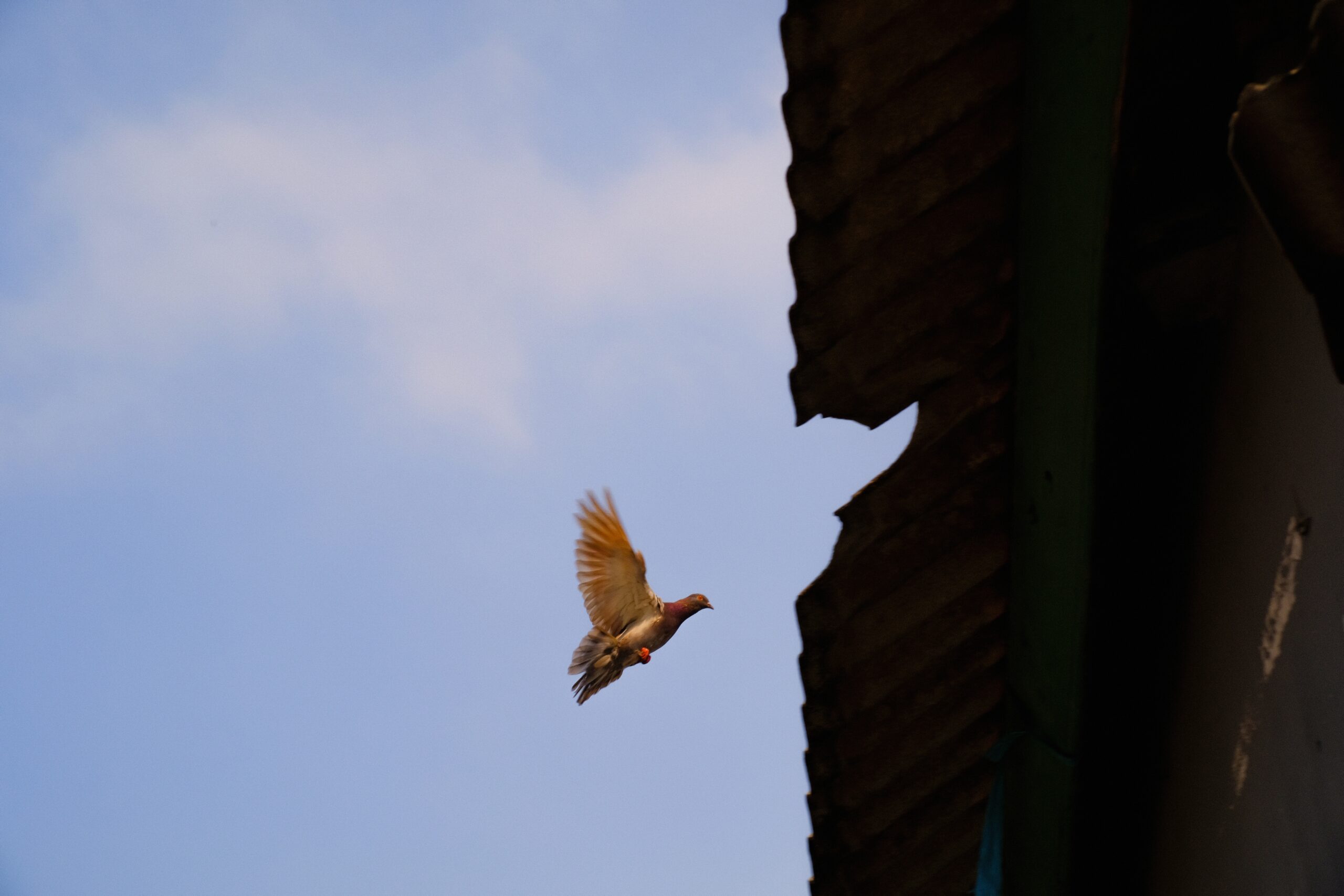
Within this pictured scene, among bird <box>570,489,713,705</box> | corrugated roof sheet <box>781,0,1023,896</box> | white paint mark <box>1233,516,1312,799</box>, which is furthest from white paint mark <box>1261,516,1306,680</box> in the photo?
bird <box>570,489,713,705</box>

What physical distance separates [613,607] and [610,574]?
0.31 metres

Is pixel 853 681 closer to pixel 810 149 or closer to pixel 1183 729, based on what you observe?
pixel 1183 729

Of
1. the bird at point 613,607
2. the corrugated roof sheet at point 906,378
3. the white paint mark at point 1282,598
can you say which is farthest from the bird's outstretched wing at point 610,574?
the white paint mark at point 1282,598

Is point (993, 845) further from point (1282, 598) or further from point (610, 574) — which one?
point (610, 574)

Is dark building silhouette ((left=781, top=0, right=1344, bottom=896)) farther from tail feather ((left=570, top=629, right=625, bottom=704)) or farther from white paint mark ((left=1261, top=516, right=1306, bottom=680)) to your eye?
tail feather ((left=570, top=629, right=625, bottom=704))

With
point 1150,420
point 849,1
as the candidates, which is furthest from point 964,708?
point 849,1

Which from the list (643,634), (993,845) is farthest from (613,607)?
(993,845)

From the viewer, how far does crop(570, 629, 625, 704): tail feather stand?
7105mm

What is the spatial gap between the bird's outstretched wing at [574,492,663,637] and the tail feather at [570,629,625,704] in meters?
0.09

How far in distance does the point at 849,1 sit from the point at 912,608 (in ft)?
3.92

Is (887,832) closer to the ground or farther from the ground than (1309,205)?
farther from the ground

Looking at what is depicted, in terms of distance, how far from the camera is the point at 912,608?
2221 millimetres

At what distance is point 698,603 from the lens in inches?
301

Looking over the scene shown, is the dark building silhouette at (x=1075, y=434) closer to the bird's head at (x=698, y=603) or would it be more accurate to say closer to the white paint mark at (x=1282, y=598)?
the white paint mark at (x=1282, y=598)
